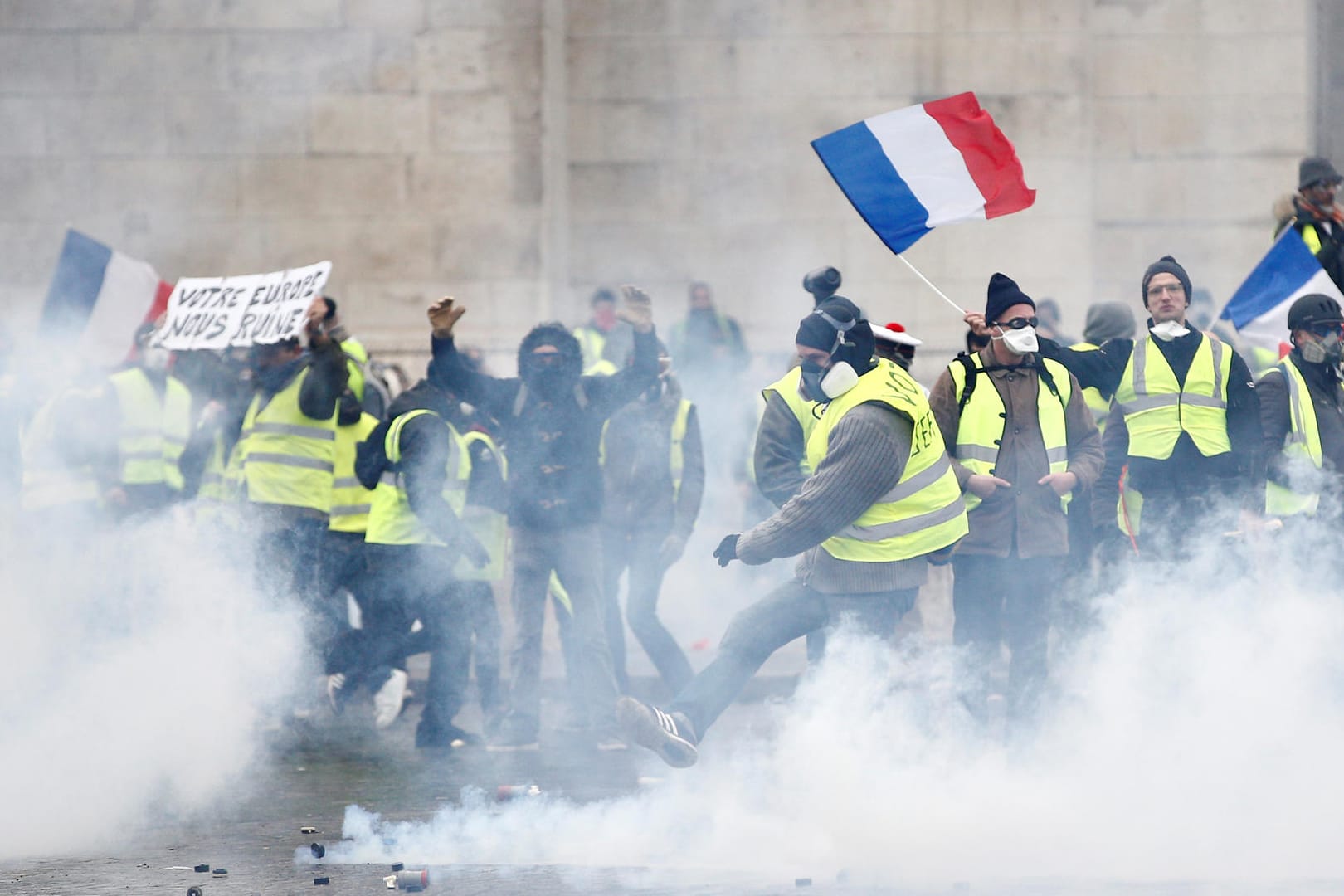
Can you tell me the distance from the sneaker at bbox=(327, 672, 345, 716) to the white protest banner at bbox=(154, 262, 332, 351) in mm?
1475

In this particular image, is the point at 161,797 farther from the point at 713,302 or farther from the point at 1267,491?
the point at 713,302

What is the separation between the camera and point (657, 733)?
584cm

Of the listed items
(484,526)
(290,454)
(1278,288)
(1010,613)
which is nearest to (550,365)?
(484,526)

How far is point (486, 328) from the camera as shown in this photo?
1277 centimetres

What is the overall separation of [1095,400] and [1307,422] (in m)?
1.09

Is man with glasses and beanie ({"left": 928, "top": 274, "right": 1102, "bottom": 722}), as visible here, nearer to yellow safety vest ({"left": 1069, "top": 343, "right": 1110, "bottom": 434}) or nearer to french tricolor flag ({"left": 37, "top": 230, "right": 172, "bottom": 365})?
yellow safety vest ({"left": 1069, "top": 343, "right": 1110, "bottom": 434})

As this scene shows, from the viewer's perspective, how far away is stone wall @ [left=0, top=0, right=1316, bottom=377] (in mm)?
12203

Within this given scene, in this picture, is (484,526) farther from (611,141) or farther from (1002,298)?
(611,141)

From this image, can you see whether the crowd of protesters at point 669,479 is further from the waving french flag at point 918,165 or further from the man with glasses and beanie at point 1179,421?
the waving french flag at point 918,165

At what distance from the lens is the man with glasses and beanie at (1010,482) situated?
6.84 m

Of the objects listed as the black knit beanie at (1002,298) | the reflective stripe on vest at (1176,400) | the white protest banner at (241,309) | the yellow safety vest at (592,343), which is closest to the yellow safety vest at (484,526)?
the white protest banner at (241,309)

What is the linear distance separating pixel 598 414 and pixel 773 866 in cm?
299

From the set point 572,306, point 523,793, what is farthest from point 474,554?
point 572,306

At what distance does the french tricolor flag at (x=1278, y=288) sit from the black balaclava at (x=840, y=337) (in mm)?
3334
